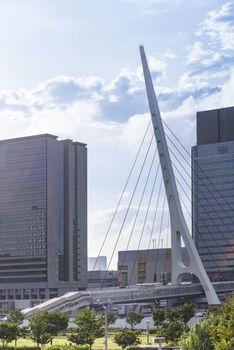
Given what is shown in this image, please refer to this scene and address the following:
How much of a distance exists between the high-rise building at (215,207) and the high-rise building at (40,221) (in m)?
Answer: 29.2

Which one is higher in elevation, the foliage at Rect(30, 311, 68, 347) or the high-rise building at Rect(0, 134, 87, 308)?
the high-rise building at Rect(0, 134, 87, 308)

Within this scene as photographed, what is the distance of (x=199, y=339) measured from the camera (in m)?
41.6

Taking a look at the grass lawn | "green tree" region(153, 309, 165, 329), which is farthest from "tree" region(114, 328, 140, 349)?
"green tree" region(153, 309, 165, 329)

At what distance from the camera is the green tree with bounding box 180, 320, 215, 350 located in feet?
134

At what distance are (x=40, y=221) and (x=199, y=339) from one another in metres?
141

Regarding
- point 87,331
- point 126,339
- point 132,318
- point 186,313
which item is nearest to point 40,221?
point 132,318

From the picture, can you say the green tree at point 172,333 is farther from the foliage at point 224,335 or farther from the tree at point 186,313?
the foliage at point 224,335

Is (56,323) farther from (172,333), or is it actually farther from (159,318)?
(159,318)

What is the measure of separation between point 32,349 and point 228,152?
132 metres

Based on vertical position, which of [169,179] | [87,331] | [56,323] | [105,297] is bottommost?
[87,331]

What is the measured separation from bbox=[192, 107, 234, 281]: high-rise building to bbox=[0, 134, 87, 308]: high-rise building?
1151 inches

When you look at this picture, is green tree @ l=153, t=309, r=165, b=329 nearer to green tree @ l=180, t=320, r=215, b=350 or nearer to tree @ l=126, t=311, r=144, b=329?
tree @ l=126, t=311, r=144, b=329

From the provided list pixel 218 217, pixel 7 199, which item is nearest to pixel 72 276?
pixel 7 199

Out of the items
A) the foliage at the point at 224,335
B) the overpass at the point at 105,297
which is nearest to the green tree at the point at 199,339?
the foliage at the point at 224,335
